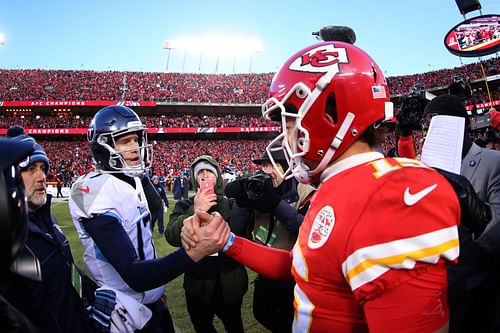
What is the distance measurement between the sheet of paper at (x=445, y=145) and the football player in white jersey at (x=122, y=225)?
1.07 m

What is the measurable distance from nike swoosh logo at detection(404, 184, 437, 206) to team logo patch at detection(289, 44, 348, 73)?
592 mm

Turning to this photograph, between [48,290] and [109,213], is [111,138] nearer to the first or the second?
[109,213]

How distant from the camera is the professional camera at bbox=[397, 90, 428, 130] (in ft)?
8.04

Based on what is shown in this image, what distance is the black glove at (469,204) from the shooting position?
1.21 metres

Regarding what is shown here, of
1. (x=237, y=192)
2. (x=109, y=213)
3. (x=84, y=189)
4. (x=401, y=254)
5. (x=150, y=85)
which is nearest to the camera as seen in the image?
(x=401, y=254)

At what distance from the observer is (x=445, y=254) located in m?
0.97

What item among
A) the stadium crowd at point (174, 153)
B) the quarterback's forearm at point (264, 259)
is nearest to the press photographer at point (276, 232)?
the quarterback's forearm at point (264, 259)

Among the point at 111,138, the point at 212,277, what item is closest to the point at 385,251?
the point at 111,138

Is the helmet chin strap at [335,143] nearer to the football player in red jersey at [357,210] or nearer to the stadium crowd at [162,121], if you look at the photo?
the football player in red jersey at [357,210]

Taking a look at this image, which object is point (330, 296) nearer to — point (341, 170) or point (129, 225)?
point (341, 170)

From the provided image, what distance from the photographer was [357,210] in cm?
103

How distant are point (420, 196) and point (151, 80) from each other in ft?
146

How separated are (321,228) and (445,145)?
0.94 m

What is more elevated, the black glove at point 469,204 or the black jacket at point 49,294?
the black glove at point 469,204
